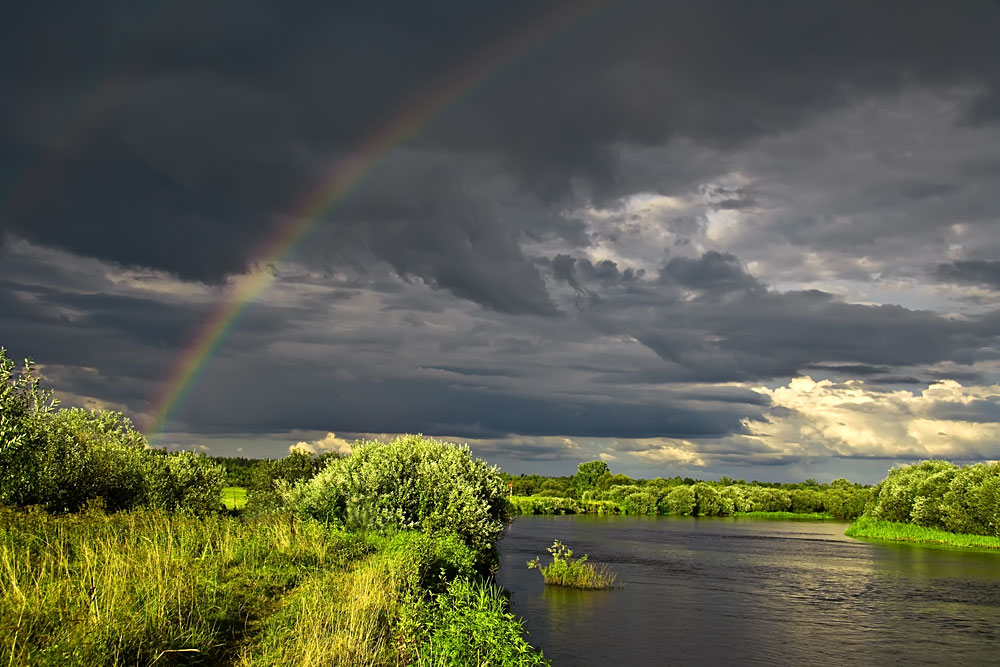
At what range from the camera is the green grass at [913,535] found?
90.7 m

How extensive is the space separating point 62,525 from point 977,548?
98080 mm

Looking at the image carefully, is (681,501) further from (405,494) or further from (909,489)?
(405,494)

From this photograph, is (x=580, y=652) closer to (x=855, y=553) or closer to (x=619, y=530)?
(x=855, y=553)

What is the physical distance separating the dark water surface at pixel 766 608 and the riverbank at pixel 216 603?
12.6 metres

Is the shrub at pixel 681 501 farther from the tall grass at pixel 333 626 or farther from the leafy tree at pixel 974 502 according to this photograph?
the tall grass at pixel 333 626

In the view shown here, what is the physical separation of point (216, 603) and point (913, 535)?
105m

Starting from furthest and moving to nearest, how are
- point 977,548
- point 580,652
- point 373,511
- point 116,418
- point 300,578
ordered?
point 977,548
point 116,418
point 373,511
point 580,652
point 300,578

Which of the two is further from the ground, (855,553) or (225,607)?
(225,607)

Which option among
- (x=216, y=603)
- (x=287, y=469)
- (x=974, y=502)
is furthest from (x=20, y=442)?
(x=974, y=502)

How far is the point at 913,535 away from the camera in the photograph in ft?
328

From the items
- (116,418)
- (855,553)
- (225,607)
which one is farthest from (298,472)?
(855,553)

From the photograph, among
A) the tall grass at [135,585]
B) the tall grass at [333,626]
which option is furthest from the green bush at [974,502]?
the tall grass at [333,626]

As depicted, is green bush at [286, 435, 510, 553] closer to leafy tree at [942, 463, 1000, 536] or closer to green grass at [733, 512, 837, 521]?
leafy tree at [942, 463, 1000, 536]

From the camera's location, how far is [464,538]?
36344 millimetres
